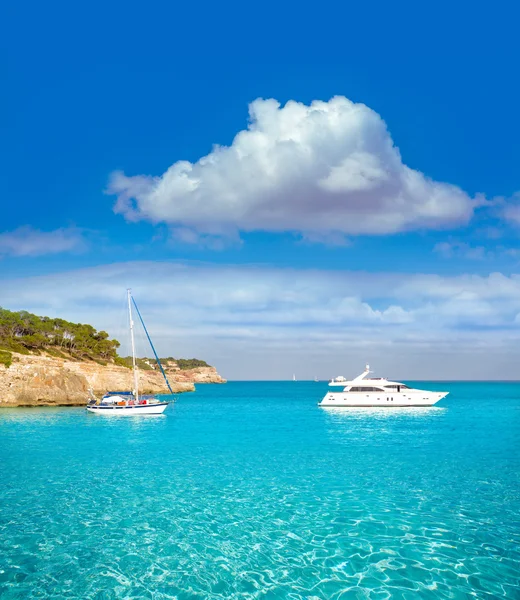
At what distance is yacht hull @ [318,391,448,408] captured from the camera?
248 ft

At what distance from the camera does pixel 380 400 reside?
249 feet

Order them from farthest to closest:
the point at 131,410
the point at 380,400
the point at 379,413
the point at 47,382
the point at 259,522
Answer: the point at 47,382, the point at 380,400, the point at 379,413, the point at 131,410, the point at 259,522

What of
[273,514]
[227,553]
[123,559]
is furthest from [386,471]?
[123,559]

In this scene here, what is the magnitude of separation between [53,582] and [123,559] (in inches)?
86.3

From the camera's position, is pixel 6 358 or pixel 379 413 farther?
pixel 6 358

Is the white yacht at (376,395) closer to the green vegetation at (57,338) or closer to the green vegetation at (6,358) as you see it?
the green vegetation at (6,358)

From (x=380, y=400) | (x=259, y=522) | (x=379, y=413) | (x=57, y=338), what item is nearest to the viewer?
(x=259, y=522)

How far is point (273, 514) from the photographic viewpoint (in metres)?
18.4

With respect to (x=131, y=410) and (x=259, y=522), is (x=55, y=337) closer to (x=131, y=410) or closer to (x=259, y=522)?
(x=131, y=410)

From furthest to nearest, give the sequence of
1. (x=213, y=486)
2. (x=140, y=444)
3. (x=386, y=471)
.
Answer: (x=140, y=444), (x=386, y=471), (x=213, y=486)

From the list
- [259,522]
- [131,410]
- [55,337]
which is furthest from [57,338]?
[259,522]

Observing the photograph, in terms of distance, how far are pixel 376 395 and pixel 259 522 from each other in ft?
203

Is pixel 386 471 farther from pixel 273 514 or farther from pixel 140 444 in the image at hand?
pixel 140 444

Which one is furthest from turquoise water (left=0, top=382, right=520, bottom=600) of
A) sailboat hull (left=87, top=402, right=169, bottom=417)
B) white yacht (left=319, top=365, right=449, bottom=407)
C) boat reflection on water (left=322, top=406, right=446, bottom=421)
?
white yacht (left=319, top=365, right=449, bottom=407)
